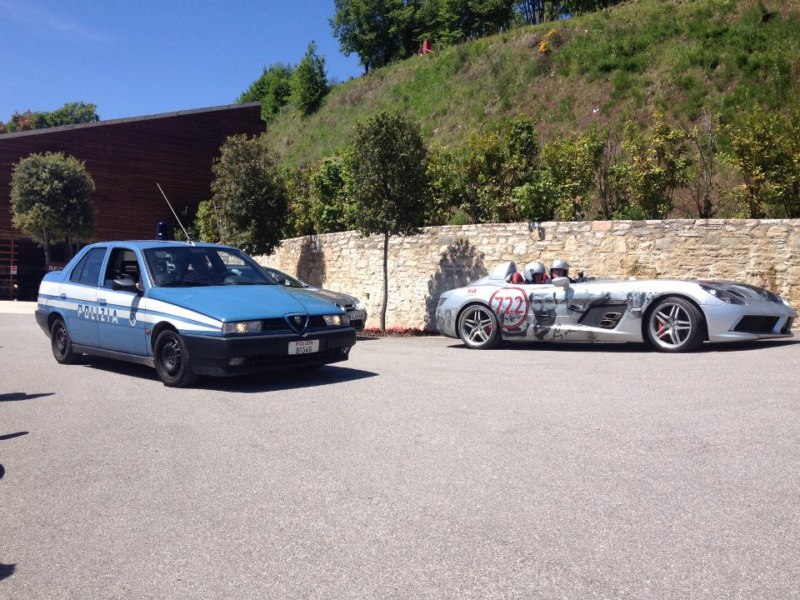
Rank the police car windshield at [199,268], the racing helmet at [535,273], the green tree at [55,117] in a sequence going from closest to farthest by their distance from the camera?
the police car windshield at [199,268], the racing helmet at [535,273], the green tree at [55,117]

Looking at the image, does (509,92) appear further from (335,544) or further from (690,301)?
(335,544)

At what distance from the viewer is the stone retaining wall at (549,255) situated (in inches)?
526

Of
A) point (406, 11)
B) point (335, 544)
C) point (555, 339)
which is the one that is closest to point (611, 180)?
point (555, 339)

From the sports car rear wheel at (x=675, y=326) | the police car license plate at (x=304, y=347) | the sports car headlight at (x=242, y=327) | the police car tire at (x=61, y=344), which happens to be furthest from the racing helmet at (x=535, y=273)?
the police car tire at (x=61, y=344)

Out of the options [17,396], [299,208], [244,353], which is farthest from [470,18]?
[17,396]

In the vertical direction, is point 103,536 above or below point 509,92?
below

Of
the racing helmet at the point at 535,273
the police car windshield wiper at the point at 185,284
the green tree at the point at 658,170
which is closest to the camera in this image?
the police car windshield wiper at the point at 185,284

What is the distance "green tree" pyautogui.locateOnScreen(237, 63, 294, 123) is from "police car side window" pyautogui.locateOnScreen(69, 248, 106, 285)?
148ft

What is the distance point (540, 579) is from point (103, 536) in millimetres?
2063

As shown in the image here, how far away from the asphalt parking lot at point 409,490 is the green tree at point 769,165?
725 centimetres

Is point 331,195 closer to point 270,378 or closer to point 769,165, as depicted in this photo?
point 769,165

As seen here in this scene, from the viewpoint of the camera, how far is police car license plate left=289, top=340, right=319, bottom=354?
753 centimetres

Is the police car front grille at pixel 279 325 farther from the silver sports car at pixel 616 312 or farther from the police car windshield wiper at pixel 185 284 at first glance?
the silver sports car at pixel 616 312

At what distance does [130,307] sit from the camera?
814 centimetres
